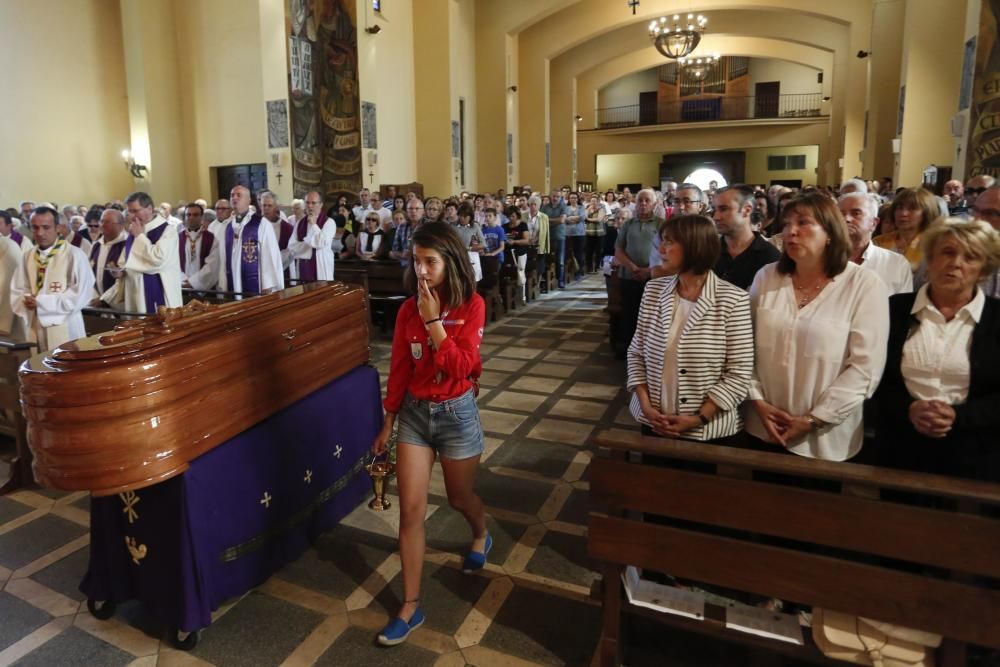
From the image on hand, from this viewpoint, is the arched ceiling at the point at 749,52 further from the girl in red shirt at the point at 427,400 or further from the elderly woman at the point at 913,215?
the girl in red shirt at the point at 427,400

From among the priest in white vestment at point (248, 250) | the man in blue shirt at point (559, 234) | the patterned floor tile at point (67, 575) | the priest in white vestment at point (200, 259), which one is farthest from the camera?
the man in blue shirt at point (559, 234)

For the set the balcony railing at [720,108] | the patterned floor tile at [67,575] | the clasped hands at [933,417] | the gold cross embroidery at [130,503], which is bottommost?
the patterned floor tile at [67,575]

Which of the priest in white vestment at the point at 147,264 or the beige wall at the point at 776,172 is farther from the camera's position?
the beige wall at the point at 776,172

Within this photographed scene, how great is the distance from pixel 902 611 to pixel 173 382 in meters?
2.33

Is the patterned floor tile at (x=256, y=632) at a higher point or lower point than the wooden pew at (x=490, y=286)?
lower

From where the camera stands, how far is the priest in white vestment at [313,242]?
26.1ft

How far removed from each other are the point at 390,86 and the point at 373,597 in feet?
47.1

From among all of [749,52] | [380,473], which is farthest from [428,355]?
[749,52]

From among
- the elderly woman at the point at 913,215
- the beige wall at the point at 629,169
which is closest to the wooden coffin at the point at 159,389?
the elderly woman at the point at 913,215

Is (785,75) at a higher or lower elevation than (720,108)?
higher

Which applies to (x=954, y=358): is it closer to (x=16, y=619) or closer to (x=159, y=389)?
(x=159, y=389)

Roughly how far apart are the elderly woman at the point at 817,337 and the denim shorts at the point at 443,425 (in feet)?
3.41

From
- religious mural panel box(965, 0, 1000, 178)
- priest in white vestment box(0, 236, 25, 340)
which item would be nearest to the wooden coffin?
priest in white vestment box(0, 236, 25, 340)

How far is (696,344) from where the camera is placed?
7.94 feet
